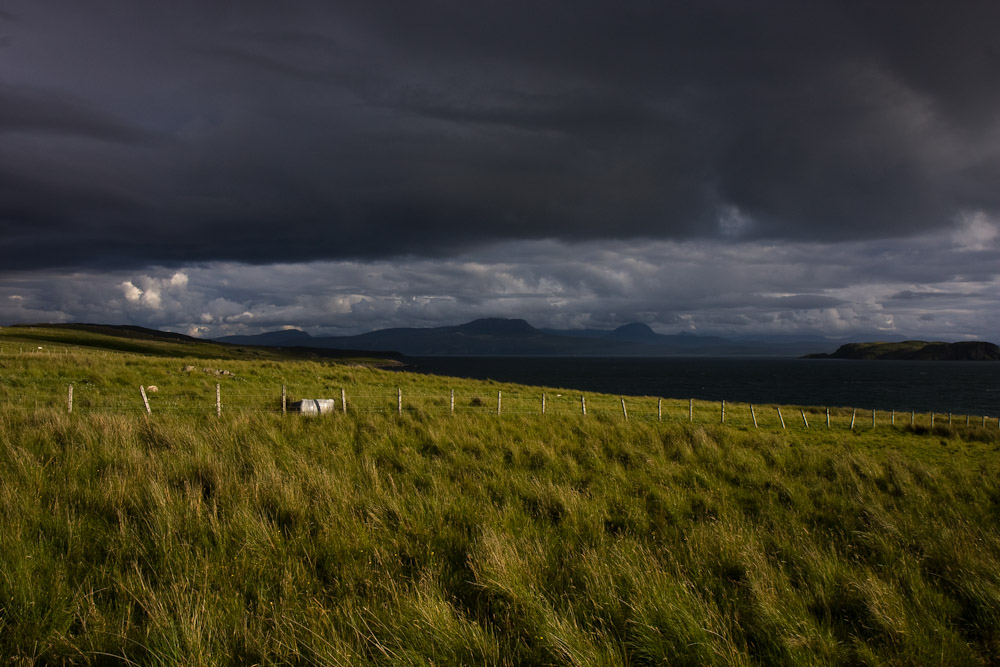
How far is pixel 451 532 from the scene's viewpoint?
6.57 metres

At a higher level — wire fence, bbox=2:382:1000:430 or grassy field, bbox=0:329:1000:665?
grassy field, bbox=0:329:1000:665

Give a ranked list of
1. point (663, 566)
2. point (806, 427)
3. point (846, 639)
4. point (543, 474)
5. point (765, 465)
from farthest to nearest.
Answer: point (806, 427)
point (765, 465)
point (543, 474)
point (663, 566)
point (846, 639)

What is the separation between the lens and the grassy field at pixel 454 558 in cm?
412

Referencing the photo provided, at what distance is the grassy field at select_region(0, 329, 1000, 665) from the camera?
162 inches

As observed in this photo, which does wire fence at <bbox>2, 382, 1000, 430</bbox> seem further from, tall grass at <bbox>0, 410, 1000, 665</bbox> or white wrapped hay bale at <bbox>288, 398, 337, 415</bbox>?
tall grass at <bbox>0, 410, 1000, 665</bbox>

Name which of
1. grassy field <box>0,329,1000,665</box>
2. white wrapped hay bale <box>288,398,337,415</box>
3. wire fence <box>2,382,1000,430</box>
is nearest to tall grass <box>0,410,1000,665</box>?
grassy field <box>0,329,1000,665</box>

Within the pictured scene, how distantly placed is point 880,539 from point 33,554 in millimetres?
10229

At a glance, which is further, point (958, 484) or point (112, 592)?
point (958, 484)

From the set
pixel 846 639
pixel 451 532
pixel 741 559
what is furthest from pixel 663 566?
pixel 451 532

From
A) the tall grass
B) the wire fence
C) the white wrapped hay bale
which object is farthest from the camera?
the white wrapped hay bale

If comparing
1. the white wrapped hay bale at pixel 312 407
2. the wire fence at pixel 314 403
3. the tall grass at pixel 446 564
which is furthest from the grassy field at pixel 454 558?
the wire fence at pixel 314 403

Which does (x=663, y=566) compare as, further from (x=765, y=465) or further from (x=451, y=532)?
(x=765, y=465)

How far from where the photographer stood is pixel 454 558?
19.6 feet

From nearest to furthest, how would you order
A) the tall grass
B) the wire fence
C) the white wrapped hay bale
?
the tall grass
the wire fence
the white wrapped hay bale
